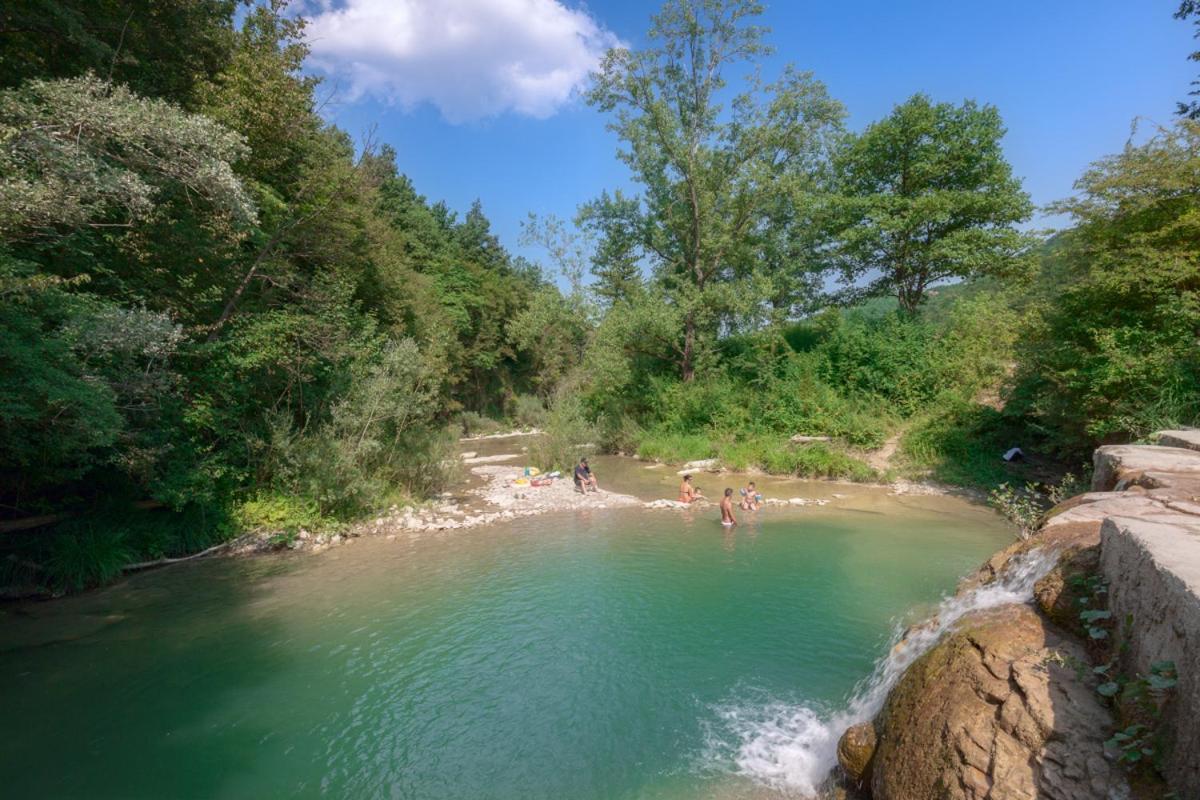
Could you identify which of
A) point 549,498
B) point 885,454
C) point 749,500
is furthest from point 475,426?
point 749,500

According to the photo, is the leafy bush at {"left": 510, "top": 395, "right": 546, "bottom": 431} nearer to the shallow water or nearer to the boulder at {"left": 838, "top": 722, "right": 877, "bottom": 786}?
the shallow water

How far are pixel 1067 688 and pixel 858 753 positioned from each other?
68.0 inches

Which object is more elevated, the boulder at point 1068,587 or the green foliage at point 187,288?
the green foliage at point 187,288

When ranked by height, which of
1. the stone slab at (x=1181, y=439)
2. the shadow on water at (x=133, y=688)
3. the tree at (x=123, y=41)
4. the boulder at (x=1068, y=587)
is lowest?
the shadow on water at (x=133, y=688)

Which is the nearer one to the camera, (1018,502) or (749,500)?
(1018,502)

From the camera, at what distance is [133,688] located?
23.2ft

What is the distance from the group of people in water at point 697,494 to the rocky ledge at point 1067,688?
8887mm

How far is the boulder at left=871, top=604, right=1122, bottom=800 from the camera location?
321 cm

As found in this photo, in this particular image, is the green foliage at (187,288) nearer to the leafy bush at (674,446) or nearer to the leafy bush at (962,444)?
the leafy bush at (674,446)

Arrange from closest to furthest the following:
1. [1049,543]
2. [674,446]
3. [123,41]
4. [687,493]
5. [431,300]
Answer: [1049,543] → [123,41] → [687,493] → [674,446] → [431,300]

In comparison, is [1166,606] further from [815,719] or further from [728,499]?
[728,499]

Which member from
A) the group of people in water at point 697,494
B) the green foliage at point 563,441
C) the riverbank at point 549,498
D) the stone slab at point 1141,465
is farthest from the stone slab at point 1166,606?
the green foliage at point 563,441

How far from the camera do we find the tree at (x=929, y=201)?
21.8 meters

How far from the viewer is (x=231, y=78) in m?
12.1
